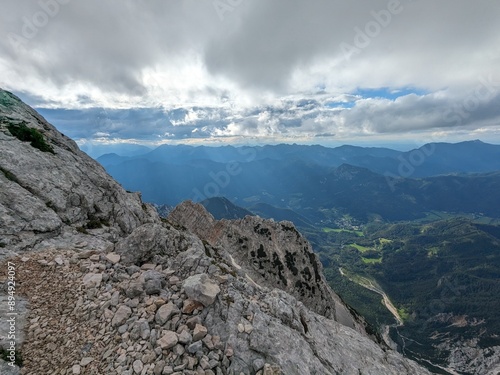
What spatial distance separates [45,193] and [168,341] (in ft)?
77.6

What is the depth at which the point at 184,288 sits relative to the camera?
47.7ft

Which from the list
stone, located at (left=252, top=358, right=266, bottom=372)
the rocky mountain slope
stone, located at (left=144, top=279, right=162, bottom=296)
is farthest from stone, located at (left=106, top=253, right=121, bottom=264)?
stone, located at (left=252, top=358, right=266, bottom=372)

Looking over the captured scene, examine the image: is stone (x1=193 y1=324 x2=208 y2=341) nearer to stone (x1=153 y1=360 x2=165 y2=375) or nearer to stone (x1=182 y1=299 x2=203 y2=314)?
stone (x1=182 y1=299 x2=203 y2=314)

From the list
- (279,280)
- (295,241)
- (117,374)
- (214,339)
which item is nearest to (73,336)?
(117,374)

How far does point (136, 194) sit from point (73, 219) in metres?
27.7

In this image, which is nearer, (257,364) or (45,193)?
(257,364)

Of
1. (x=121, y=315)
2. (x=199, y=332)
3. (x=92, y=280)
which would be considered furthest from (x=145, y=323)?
(x=92, y=280)

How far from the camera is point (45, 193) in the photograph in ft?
87.8

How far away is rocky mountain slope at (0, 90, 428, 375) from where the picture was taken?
11.6 m

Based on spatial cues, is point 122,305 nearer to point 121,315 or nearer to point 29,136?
point 121,315

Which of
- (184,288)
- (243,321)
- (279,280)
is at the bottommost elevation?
(279,280)

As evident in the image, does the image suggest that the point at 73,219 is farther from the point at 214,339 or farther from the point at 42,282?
the point at 214,339

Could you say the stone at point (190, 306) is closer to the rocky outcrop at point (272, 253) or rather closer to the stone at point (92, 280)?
the stone at point (92, 280)

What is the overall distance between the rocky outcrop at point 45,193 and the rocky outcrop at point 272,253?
52.6 m
